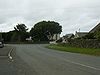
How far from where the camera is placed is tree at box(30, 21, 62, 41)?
145 m

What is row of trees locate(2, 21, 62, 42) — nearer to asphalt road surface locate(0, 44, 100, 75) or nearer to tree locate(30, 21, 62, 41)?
tree locate(30, 21, 62, 41)

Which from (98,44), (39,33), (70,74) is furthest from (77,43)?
(39,33)

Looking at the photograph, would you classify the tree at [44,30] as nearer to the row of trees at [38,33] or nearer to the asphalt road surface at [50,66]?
the row of trees at [38,33]

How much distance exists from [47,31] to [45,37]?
353 centimetres

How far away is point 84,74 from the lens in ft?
41.5

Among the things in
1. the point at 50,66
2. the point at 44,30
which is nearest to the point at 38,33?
the point at 44,30

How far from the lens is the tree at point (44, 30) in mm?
144625

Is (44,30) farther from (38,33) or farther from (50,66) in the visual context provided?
(50,66)

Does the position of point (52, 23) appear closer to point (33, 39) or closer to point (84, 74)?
point (33, 39)

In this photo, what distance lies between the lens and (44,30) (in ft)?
481

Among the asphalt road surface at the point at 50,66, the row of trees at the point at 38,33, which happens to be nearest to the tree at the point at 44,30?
the row of trees at the point at 38,33

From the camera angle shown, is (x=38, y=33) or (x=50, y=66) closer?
(x=50, y=66)

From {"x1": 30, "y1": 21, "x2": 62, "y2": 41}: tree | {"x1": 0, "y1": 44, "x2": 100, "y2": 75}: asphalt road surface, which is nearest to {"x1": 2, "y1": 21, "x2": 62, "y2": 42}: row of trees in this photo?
{"x1": 30, "y1": 21, "x2": 62, "y2": 41}: tree

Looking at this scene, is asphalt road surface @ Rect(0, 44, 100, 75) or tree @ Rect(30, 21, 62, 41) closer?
asphalt road surface @ Rect(0, 44, 100, 75)
